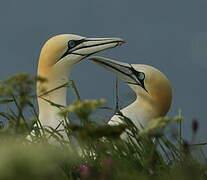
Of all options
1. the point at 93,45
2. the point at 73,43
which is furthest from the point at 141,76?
the point at 73,43

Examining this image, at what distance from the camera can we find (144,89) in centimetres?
868

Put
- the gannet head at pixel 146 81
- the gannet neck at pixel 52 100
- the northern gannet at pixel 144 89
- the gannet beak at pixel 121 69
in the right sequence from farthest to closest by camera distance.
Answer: the gannet beak at pixel 121 69 < the gannet head at pixel 146 81 < the northern gannet at pixel 144 89 < the gannet neck at pixel 52 100

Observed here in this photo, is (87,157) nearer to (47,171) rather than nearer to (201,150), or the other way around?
(201,150)

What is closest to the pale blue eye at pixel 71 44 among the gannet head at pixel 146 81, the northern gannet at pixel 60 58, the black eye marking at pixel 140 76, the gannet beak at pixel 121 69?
the northern gannet at pixel 60 58

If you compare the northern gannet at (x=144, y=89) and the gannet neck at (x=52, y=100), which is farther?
the northern gannet at (x=144, y=89)

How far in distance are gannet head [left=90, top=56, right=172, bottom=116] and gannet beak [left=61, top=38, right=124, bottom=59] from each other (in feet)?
0.55

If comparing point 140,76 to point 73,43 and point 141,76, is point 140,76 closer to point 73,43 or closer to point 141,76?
point 141,76

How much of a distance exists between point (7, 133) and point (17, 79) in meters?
0.92

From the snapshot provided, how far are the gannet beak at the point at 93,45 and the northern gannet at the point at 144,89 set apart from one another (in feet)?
0.55

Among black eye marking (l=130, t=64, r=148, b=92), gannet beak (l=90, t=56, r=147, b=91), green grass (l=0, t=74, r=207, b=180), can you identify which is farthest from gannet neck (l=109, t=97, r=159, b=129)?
green grass (l=0, t=74, r=207, b=180)

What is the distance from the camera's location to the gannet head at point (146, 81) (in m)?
8.10

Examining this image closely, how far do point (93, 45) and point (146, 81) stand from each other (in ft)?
3.41

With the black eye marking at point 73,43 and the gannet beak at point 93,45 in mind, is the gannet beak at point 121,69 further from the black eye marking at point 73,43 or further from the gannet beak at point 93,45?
the black eye marking at point 73,43

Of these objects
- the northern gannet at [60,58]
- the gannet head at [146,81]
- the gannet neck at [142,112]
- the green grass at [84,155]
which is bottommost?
the gannet neck at [142,112]
